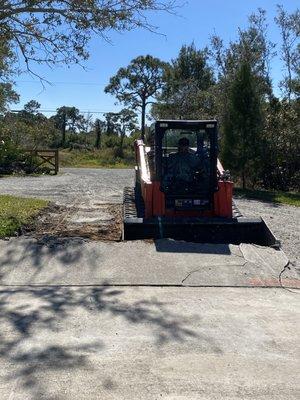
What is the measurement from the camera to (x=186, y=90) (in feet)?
123

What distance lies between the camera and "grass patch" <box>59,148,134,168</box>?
4422cm

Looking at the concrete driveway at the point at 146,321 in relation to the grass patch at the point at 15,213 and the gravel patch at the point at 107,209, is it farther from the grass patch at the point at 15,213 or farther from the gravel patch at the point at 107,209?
the gravel patch at the point at 107,209

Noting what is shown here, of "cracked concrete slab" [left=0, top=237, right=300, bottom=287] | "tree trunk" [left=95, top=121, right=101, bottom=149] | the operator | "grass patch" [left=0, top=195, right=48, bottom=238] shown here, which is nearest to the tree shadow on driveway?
"cracked concrete slab" [left=0, top=237, right=300, bottom=287]

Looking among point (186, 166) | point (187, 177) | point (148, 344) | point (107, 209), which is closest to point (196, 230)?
point (187, 177)

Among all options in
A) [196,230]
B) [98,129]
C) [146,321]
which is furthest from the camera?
[98,129]

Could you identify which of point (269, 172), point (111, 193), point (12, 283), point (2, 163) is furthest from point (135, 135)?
point (12, 283)

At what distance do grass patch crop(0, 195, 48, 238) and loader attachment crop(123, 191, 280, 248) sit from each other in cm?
216

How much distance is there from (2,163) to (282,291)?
1011 inches

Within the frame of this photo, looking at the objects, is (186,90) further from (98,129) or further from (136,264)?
(136,264)

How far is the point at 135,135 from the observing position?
55.5m

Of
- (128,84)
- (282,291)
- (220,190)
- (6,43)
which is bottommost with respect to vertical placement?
(282,291)

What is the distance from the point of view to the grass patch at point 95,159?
4422 centimetres

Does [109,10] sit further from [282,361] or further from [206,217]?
[282,361]

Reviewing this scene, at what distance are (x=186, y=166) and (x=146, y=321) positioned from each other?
537 cm
